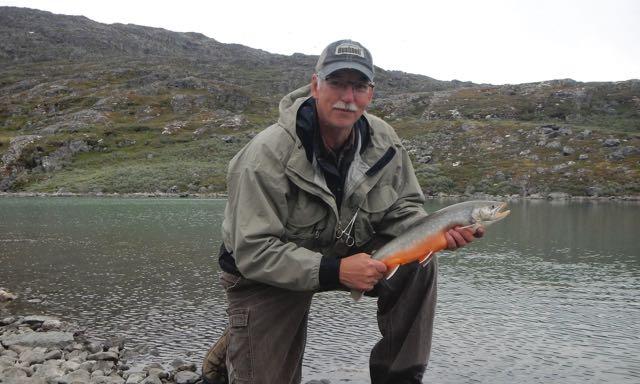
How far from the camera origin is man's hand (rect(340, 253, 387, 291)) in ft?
15.8

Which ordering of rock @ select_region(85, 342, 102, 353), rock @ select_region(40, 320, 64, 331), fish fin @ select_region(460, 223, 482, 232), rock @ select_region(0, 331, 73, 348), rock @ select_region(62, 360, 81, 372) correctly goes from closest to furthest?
fish fin @ select_region(460, 223, 482, 232), rock @ select_region(62, 360, 81, 372), rock @ select_region(85, 342, 102, 353), rock @ select_region(0, 331, 73, 348), rock @ select_region(40, 320, 64, 331)

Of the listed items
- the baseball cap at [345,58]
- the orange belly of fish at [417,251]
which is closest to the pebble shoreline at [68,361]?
the orange belly of fish at [417,251]

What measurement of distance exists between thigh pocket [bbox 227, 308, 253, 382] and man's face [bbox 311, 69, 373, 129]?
2.01 metres

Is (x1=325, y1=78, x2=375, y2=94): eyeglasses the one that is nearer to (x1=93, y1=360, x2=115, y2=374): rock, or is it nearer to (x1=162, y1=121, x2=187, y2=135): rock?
(x1=93, y1=360, x2=115, y2=374): rock

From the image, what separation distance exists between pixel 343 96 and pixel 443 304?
32.1 feet

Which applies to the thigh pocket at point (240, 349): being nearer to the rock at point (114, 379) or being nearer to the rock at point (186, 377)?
the rock at point (186, 377)

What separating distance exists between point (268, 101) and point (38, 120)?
2059 inches

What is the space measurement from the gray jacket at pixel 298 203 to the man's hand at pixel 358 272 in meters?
0.23

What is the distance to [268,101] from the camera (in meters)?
141

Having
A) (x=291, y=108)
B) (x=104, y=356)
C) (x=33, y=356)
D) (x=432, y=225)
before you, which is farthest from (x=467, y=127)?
(x=432, y=225)

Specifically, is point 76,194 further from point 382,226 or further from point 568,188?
point 382,226

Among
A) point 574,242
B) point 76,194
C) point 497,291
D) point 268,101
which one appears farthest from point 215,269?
point 268,101

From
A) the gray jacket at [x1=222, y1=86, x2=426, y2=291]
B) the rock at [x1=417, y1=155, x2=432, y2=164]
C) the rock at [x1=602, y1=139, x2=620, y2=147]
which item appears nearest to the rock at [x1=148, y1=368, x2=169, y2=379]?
the gray jacket at [x1=222, y1=86, x2=426, y2=291]

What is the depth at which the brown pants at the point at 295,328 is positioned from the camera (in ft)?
17.4
